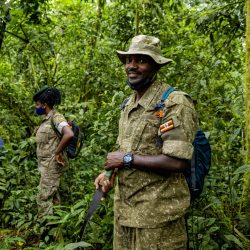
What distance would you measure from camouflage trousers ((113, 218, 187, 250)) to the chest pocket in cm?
47

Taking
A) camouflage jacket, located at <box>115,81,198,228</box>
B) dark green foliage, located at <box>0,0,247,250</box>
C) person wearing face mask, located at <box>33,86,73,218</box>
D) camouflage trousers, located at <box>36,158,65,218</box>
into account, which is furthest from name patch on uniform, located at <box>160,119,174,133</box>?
camouflage trousers, located at <box>36,158,65,218</box>

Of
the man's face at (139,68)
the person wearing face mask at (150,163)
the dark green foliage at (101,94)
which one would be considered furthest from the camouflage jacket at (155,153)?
the dark green foliage at (101,94)

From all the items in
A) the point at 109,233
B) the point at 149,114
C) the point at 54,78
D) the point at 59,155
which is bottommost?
the point at 109,233

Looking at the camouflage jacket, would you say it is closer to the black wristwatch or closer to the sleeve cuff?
the sleeve cuff

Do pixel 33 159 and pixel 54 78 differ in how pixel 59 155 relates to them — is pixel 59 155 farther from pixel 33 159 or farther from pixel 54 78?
pixel 54 78

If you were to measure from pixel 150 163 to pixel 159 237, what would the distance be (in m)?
0.46

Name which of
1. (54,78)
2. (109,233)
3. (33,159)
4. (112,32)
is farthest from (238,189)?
(54,78)

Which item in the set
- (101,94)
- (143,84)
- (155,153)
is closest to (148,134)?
(155,153)

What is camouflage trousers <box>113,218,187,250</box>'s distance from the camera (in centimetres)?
222

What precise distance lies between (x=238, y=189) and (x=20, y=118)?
4.54 m

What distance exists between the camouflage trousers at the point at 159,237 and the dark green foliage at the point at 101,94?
16.1 inches

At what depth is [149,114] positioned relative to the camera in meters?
2.31

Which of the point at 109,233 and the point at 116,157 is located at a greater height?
the point at 116,157

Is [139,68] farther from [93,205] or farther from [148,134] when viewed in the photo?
[93,205]
